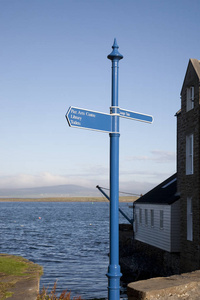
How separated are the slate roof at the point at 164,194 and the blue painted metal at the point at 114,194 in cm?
1861

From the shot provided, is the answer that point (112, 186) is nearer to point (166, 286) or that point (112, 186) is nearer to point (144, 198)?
point (166, 286)

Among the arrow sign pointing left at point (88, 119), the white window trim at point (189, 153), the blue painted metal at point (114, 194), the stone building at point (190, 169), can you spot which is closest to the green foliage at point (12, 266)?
the blue painted metal at point (114, 194)

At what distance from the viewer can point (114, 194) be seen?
7.49 metres

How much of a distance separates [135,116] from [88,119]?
1.21 m

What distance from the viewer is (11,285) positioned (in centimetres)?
1226

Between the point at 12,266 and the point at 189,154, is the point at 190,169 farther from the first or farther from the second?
the point at 12,266

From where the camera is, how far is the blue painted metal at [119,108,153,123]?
26.0 feet

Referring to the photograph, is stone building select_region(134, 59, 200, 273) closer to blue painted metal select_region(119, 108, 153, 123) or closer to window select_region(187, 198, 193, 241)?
window select_region(187, 198, 193, 241)

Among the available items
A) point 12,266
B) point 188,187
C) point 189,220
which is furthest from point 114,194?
point 189,220

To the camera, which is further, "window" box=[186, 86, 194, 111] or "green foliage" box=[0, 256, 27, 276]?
"window" box=[186, 86, 194, 111]

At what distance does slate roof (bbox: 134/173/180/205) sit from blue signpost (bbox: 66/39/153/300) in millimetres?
18607

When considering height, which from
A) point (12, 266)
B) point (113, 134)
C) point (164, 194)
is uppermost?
point (113, 134)

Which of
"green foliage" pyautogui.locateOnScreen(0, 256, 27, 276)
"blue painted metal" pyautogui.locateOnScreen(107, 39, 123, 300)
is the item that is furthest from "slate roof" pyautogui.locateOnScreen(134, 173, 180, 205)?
"blue painted metal" pyautogui.locateOnScreen(107, 39, 123, 300)

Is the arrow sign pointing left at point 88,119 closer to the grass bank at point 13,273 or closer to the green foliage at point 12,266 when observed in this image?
the grass bank at point 13,273
